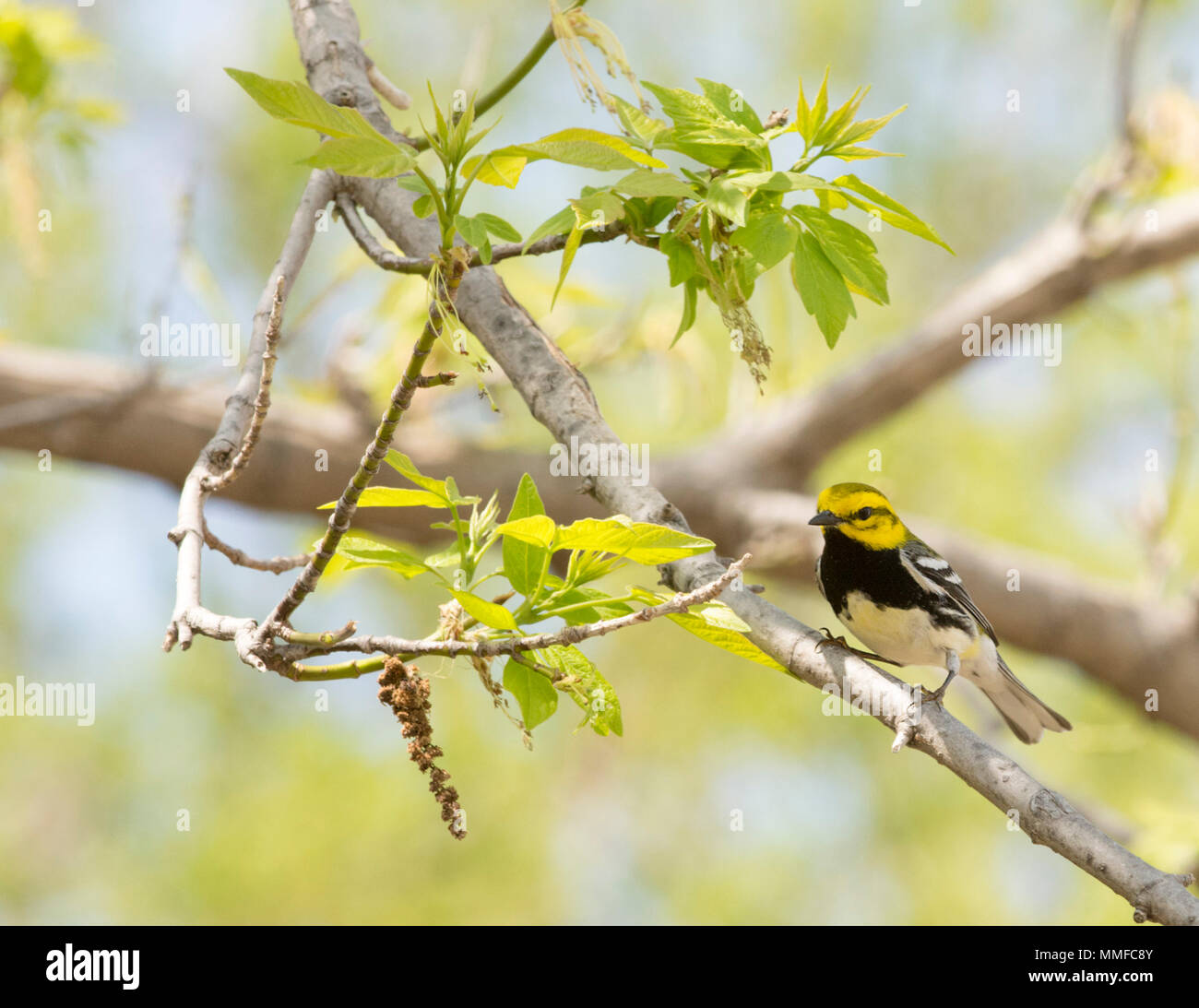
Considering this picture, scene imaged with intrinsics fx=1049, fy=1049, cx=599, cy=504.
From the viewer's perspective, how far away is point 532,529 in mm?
1228

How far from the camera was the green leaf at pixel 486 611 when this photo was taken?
3.84ft

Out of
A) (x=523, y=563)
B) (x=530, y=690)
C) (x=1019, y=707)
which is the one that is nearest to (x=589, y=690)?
(x=530, y=690)

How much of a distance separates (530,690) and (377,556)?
26 cm

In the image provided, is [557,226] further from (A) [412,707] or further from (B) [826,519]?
(B) [826,519]

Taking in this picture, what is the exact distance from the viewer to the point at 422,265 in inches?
54.1

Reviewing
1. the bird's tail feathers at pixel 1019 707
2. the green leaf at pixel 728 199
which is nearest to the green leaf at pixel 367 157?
the green leaf at pixel 728 199

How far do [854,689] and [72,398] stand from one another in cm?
324

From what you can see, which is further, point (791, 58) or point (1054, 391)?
point (1054, 391)

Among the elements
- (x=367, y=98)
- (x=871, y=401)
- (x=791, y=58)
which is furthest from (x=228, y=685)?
(x=367, y=98)

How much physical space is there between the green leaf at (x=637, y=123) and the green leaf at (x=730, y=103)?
8cm

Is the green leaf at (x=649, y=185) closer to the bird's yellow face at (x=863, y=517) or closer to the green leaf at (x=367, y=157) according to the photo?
the green leaf at (x=367, y=157)
